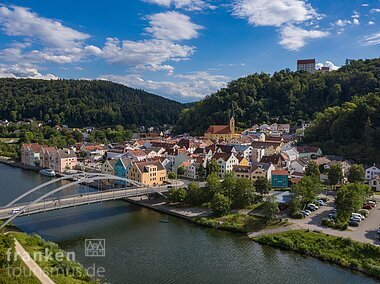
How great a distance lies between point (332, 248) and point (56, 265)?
12.9 meters

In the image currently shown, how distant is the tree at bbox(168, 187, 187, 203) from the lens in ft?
81.8

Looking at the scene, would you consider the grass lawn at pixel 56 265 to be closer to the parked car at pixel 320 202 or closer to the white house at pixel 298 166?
the parked car at pixel 320 202

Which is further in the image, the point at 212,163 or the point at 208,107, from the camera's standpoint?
the point at 208,107

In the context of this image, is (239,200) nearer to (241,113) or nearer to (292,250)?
(292,250)

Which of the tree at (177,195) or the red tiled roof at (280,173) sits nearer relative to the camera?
the tree at (177,195)

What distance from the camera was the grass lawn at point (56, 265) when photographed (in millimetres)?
13391

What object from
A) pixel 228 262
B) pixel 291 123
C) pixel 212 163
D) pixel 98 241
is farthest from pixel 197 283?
pixel 291 123

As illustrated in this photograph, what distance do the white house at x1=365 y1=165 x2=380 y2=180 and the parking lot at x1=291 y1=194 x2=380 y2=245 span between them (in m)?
7.72

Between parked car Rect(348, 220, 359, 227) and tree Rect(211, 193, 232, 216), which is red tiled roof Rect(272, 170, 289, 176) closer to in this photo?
tree Rect(211, 193, 232, 216)

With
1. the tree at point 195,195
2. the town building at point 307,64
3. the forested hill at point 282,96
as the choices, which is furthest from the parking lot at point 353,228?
the town building at point 307,64

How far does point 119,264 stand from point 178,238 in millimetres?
4421

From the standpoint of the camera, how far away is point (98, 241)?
19125 mm

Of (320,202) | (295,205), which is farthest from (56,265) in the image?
(320,202)

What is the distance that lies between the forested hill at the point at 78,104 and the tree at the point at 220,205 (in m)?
65.0
